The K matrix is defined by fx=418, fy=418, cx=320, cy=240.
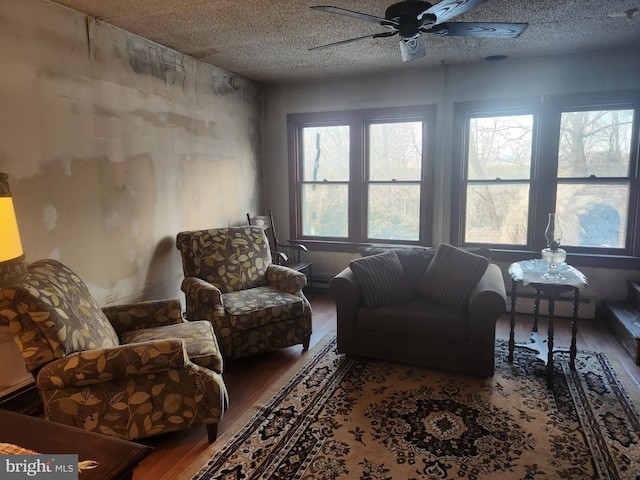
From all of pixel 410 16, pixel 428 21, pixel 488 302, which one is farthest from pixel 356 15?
pixel 488 302

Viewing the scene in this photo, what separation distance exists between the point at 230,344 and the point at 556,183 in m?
3.52

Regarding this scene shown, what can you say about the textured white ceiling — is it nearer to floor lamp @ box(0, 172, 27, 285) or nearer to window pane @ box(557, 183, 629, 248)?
window pane @ box(557, 183, 629, 248)

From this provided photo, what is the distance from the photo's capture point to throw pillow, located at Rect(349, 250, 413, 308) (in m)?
3.21

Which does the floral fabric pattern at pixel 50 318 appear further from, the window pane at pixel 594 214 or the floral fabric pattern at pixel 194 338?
the window pane at pixel 594 214

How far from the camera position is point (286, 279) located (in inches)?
144

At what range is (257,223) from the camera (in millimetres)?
4949

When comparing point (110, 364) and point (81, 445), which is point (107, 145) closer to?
point (110, 364)

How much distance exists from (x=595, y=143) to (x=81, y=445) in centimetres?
469

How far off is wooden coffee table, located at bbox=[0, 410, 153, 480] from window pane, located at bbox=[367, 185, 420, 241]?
159 inches

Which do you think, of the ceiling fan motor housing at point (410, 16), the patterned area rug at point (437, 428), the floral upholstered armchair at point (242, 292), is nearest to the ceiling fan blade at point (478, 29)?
the ceiling fan motor housing at point (410, 16)

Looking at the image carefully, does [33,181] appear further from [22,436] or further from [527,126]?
[527,126]

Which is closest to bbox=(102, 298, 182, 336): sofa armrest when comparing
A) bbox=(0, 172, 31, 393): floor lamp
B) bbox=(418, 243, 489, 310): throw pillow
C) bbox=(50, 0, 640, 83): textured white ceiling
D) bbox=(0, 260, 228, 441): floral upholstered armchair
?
bbox=(0, 260, 228, 441): floral upholstered armchair

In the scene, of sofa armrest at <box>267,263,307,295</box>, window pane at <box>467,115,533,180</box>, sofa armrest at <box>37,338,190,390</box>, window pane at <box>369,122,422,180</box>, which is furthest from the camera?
window pane at <box>369,122,422,180</box>

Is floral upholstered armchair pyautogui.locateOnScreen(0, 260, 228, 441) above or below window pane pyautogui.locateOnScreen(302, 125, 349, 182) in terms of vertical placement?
below
